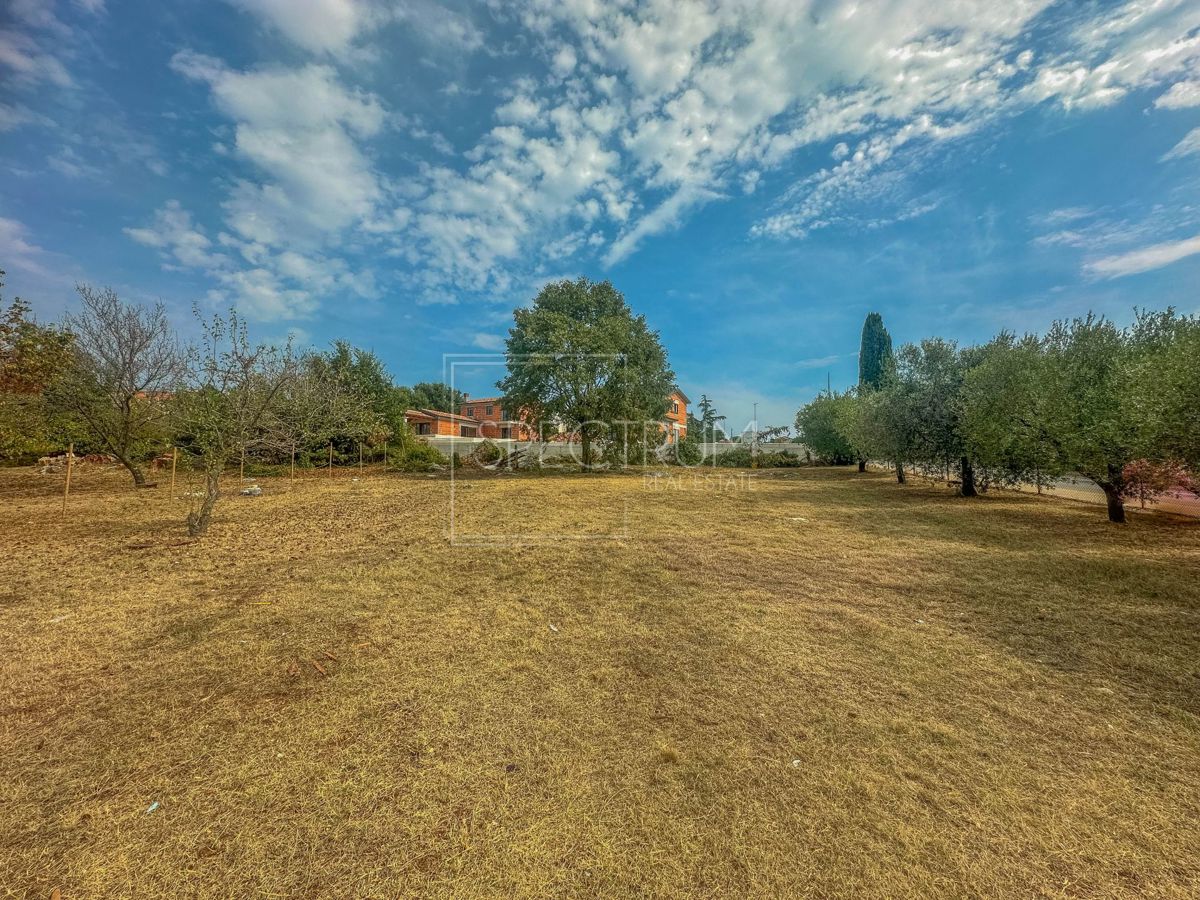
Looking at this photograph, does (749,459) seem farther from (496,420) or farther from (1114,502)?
(1114,502)

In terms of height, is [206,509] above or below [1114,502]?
above

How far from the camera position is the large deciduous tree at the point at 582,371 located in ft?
69.4

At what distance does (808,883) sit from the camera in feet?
6.24

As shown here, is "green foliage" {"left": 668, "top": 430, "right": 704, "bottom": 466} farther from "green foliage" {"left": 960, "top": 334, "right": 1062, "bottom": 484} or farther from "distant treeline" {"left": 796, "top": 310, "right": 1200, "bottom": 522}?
"green foliage" {"left": 960, "top": 334, "right": 1062, "bottom": 484}

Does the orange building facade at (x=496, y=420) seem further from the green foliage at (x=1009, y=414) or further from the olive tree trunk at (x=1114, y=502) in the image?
the olive tree trunk at (x=1114, y=502)

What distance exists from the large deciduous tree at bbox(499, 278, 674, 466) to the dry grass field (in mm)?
15302

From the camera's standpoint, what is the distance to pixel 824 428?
3008 centimetres

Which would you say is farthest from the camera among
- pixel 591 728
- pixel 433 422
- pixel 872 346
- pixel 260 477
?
pixel 433 422

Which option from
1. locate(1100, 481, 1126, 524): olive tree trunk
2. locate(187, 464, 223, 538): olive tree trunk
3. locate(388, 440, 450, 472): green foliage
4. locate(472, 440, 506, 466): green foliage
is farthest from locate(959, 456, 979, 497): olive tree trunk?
locate(388, 440, 450, 472): green foliage

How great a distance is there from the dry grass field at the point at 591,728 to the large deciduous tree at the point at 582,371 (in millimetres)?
15302

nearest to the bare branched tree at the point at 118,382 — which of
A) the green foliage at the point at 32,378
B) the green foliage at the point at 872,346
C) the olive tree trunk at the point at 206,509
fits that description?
the green foliage at the point at 32,378

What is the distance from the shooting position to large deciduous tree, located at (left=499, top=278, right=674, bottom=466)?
21156mm

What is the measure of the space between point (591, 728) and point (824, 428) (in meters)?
31.3

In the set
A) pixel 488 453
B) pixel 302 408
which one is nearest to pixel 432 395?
pixel 488 453
